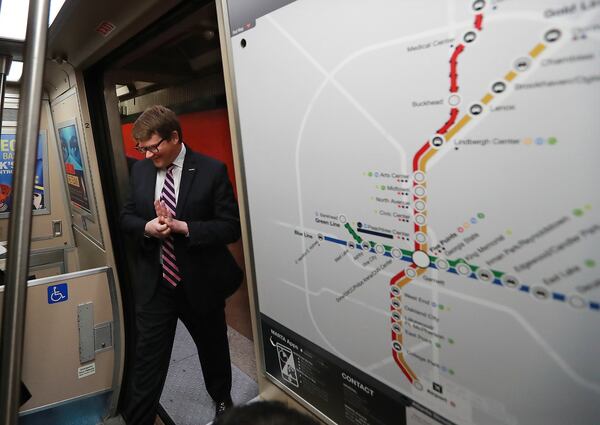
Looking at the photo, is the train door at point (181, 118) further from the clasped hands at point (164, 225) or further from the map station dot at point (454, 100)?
the map station dot at point (454, 100)

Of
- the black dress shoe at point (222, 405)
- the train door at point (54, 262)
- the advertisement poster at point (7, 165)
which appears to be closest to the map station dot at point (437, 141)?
the train door at point (54, 262)

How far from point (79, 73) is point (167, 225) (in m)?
1.55

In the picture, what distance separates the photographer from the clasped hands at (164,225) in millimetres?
1725

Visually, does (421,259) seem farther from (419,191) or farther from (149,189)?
(149,189)

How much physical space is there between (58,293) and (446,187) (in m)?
2.26

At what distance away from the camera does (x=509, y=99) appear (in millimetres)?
643

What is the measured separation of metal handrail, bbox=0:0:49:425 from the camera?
629mm

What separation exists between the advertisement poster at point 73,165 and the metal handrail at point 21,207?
2.41 meters

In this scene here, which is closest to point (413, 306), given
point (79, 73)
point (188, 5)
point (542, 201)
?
point (542, 201)

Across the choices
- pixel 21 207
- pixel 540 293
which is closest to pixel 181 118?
pixel 21 207

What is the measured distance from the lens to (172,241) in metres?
1.88

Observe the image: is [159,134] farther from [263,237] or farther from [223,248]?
[263,237]

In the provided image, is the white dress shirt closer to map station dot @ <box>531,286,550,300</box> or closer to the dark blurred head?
the dark blurred head

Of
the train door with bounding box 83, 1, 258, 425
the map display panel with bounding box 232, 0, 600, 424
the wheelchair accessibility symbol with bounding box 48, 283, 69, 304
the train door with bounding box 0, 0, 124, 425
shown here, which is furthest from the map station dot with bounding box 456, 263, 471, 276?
the wheelchair accessibility symbol with bounding box 48, 283, 69, 304
